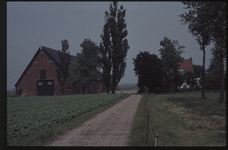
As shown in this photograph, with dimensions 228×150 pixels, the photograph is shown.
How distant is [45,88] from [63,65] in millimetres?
5003

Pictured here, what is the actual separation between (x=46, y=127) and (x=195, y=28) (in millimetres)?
13734

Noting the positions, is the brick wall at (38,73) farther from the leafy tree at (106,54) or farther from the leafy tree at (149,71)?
the leafy tree at (149,71)

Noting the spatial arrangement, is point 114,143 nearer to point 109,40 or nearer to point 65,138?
point 65,138

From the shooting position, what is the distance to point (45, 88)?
3034 cm

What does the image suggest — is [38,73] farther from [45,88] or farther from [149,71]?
[149,71]

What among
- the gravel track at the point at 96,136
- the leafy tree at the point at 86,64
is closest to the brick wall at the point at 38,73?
the leafy tree at the point at 86,64

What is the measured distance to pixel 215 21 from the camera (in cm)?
1131

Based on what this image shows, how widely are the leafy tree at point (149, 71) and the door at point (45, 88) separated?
19.1 meters

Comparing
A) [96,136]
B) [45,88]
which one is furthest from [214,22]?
[45,88]

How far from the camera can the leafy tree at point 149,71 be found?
130 feet

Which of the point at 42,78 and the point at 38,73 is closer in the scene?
the point at 38,73

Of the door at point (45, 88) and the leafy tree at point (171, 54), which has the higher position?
the leafy tree at point (171, 54)

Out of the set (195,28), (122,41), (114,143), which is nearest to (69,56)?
(122,41)

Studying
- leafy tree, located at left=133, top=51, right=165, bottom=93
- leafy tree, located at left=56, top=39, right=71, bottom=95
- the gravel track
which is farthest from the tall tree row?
leafy tree, located at left=133, top=51, right=165, bottom=93
